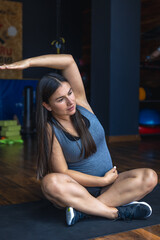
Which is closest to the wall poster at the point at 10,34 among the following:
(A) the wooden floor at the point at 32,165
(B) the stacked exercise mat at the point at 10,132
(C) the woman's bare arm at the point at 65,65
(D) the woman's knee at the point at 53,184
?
(B) the stacked exercise mat at the point at 10,132

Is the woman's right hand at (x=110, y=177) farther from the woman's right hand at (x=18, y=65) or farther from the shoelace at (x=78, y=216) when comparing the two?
the woman's right hand at (x=18, y=65)

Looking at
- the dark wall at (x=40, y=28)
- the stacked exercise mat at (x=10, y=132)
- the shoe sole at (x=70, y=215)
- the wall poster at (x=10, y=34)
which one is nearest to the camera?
the shoe sole at (x=70, y=215)

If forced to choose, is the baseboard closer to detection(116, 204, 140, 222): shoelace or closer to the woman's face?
detection(116, 204, 140, 222): shoelace

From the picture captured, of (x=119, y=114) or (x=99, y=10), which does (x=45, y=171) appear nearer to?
(x=119, y=114)

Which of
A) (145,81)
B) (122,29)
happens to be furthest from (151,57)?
(145,81)

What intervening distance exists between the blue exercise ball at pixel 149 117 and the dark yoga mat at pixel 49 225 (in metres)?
3.36

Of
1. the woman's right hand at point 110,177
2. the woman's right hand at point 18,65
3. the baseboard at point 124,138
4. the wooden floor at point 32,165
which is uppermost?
the woman's right hand at point 18,65

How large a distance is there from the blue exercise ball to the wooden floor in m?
0.25

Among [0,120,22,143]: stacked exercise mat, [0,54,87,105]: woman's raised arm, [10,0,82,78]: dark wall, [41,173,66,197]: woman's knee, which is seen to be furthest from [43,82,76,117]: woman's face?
[10,0,82,78]: dark wall

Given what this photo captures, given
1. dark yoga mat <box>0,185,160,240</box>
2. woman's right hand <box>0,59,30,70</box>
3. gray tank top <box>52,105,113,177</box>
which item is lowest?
dark yoga mat <box>0,185,160,240</box>

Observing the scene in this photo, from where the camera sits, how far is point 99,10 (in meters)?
4.71

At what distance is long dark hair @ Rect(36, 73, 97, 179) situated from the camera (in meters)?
1.51

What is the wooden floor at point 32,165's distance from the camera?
4.92 feet

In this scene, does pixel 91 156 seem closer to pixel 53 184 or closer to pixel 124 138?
pixel 53 184
